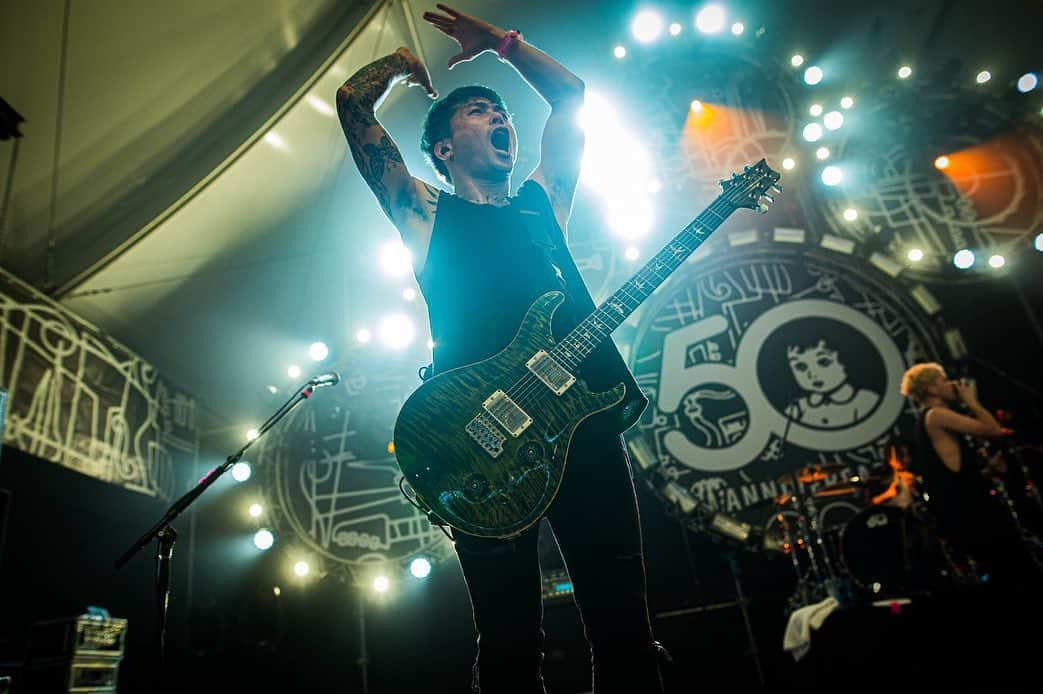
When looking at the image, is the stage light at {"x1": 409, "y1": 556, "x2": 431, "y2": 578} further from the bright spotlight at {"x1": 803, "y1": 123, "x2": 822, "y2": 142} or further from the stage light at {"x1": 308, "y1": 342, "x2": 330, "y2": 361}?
the bright spotlight at {"x1": 803, "y1": 123, "x2": 822, "y2": 142}

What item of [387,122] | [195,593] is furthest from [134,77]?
[195,593]

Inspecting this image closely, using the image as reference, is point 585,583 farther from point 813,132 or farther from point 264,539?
point 813,132

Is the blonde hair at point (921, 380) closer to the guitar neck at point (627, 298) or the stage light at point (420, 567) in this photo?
the guitar neck at point (627, 298)

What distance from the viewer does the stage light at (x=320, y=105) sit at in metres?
5.17

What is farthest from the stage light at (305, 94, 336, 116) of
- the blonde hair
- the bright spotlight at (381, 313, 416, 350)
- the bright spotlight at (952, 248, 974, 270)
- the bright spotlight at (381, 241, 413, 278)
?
the bright spotlight at (952, 248, 974, 270)

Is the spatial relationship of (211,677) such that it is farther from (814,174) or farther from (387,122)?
(814,174)

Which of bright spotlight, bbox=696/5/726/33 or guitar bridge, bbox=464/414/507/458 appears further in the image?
bright spotlight, bbox=696/5/726/33

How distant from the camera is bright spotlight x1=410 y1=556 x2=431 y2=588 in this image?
5.11 meters

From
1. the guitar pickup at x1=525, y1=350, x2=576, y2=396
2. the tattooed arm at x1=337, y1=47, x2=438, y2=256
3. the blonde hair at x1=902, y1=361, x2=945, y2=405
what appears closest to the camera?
the guitar pickup at x1=525, y1=350, x2=576, y2=396

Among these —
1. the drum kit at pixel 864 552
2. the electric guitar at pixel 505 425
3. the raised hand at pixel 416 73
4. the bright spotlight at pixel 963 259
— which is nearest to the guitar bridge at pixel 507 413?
the electric guitar at pixel 505 425

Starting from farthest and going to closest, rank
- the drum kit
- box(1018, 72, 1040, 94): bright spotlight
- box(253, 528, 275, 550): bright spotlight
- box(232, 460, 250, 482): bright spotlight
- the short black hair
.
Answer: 1. box(1018, 72, 1040, 94): bright spotlight
2. box(232, 460, 250, 482): bright spotlight
3. box(253, 528, 275, 550): bright spotlight
4. the drum kit
5. the short black hair

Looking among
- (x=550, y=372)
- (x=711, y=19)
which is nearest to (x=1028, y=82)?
(x=711, y=19)

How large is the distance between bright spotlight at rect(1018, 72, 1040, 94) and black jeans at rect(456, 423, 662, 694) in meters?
7.46

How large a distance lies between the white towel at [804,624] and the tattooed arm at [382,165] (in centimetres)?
355
